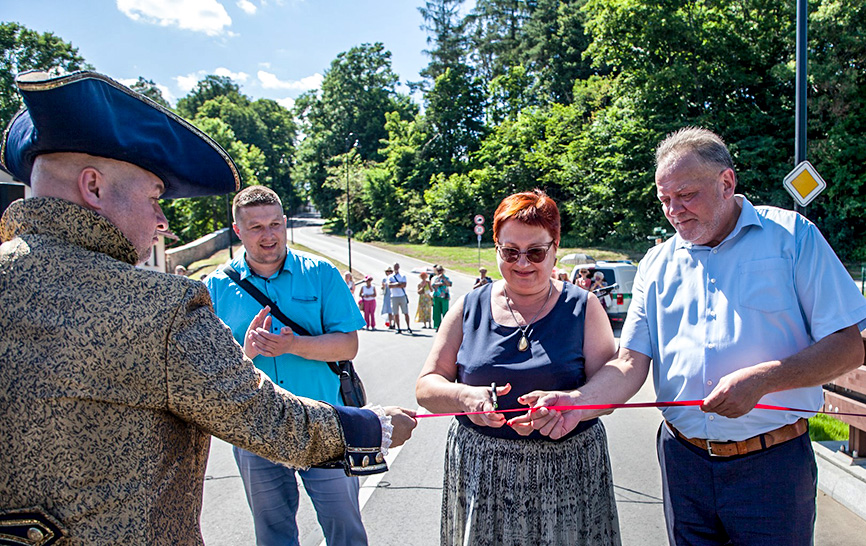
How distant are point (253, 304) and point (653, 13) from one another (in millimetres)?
35646

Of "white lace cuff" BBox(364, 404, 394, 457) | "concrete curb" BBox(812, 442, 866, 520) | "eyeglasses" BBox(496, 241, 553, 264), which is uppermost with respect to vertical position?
"eyeglasses" BBox(496, 241, 553, 264)

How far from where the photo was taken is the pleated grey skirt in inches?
102

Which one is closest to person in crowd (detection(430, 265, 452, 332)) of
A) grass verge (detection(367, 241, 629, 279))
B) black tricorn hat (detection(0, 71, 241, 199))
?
black tricorn hat (detection(0, 71, 241, 199))

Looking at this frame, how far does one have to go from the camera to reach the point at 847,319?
240cm

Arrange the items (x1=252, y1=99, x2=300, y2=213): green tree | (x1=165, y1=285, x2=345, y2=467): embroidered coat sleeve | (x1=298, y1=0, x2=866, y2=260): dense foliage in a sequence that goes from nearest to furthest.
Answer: (x1=165, y1=285, x2=345, y2=467): embroidered coat sleeve → (x1=298, y1=0, x2=866, y2=260): dense foliage → (x1=252, y1=99, x2=300, y2=213): green tree

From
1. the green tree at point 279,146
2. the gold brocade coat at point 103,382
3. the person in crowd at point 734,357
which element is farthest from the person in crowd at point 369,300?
the green tree at point 279,146

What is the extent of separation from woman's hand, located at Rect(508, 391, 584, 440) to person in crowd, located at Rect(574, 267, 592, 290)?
12.8m

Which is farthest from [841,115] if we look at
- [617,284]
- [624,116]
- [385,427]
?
[385,427]

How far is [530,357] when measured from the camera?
2682 mm

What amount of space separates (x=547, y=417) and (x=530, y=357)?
13.5 inches

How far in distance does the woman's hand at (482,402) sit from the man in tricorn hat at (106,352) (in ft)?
2.97

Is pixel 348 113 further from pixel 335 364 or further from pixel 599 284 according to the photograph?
pixel 335 364

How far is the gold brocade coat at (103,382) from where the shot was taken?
140 cm

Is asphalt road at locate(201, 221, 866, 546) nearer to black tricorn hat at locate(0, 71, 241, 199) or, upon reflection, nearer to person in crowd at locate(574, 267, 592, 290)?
black tricorn hat at locate(0, 71, 241, 199)
